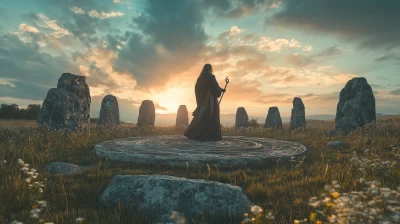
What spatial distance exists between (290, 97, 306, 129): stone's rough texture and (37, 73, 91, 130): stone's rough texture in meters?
16.1

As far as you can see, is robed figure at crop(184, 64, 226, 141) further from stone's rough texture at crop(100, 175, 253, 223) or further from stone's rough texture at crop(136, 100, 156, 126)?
stone's rough texture at crop(136, 100, 156, 126)

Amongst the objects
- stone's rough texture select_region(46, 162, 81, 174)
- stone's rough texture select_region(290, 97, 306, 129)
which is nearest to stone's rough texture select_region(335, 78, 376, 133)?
stone's rough texture select_region(290, 97, 306, 129)

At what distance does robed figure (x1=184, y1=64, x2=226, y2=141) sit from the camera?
39.7 feet

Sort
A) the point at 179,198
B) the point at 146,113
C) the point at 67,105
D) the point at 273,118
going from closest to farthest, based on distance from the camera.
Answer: the point at 179,198 < the point at 67,105 < the point at 146,113 < the point at 273,118

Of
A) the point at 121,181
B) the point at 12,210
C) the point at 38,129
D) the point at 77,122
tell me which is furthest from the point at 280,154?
the point at 77,122

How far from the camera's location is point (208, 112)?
39.7 feet

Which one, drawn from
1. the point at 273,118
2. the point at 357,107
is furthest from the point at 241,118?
the point at 357,107

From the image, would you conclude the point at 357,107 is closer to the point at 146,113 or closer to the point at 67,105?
the point at 146,113

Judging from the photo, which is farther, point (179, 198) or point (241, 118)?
point (241, 118)

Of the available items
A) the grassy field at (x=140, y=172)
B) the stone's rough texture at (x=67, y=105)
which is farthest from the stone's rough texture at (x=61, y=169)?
the stone's rough texture at (x=67, y=105)

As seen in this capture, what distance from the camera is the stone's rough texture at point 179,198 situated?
4145 millimetres

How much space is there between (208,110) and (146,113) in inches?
537

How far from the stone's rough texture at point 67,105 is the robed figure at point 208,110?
568 cm

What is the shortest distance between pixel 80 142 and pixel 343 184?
9450 millimetres
